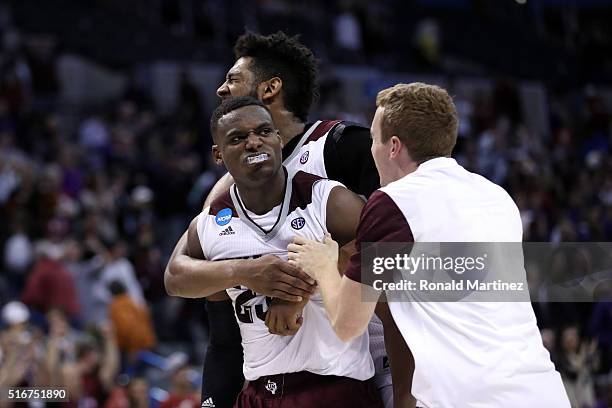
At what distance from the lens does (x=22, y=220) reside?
486 inches

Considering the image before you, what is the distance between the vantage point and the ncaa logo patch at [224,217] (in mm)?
4454

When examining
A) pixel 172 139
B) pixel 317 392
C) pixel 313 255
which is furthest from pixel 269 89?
pixel 172 139

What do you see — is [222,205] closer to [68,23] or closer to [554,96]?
[68,23]

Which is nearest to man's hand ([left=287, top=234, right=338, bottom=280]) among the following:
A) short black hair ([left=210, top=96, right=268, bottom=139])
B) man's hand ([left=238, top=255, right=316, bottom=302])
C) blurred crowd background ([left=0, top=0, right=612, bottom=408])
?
man's hand ([left=238, top=255, right=316, bottom=302])

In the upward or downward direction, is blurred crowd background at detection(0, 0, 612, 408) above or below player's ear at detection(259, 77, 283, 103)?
above

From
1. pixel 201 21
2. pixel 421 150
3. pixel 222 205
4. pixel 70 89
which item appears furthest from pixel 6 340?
pixel 201 21

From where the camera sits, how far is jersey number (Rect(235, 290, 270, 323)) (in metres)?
4.41

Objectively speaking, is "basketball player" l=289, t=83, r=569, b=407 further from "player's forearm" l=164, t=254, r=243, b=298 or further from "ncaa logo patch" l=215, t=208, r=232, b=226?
"ncaa logo patch" l=215, t=208, r=232, b=226

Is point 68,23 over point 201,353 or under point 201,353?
over

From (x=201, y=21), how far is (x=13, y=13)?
3.51 metres

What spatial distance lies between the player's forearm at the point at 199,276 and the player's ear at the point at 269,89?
3.01 ft

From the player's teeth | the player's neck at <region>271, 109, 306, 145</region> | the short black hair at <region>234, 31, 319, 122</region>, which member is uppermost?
the short black hair at <region>234, 31, 319, 122</region>

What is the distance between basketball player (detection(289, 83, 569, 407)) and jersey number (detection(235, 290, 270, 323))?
51 cm

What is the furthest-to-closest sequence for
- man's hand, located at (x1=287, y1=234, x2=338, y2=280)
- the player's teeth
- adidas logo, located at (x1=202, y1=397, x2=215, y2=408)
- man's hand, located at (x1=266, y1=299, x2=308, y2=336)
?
adidas logo, located at (x1=202, y1=397, x2=215, y2=408) < the player's teeth < man's hand, located at (x1=266, y1=299, x2=308, y2=336) < man's hand, located at (x1=287, y1=234, x2=338, y2=280)
